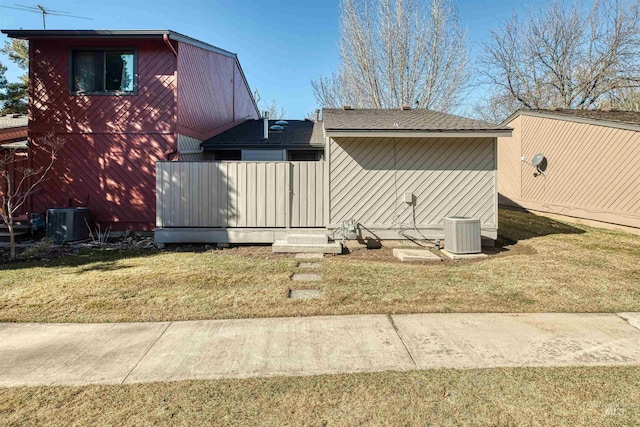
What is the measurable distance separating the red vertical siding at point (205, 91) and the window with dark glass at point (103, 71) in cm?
141

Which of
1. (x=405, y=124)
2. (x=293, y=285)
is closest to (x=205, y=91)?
(x=405, y=124)

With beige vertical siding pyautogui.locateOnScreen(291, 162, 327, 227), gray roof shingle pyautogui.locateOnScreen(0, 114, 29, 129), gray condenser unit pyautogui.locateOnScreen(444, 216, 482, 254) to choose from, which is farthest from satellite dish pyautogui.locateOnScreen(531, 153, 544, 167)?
gray roof shingle pyautogui.locateOnScreen(0, 114, 29, 129)

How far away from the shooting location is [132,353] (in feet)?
10.3

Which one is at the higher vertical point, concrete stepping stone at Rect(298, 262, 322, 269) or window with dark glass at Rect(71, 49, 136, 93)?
window with dark glass at Rect(71, 49, 136, 93)

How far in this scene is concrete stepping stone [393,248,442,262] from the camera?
6652mm

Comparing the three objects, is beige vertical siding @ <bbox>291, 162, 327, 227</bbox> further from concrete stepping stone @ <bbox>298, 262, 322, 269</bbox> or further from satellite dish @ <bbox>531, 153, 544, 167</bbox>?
satellite dish @ <bbox>531, 153, 544, 167</bbox>

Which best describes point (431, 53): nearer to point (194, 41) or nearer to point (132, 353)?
point (194, 41)

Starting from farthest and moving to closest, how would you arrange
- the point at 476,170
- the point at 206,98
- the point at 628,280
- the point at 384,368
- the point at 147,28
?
the point at 206,98, the point at 147,28, the point at 476,170, the point at 628,280, the point at 384,368

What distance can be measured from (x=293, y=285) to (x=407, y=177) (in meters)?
4.10

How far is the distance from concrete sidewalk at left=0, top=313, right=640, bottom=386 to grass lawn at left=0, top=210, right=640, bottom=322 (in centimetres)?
29

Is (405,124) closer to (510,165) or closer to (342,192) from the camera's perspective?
(342,192)

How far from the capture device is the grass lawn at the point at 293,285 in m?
4.24

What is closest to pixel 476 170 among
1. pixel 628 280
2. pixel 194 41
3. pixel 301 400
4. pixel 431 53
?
pixel 628 280

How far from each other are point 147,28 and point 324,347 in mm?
9963
